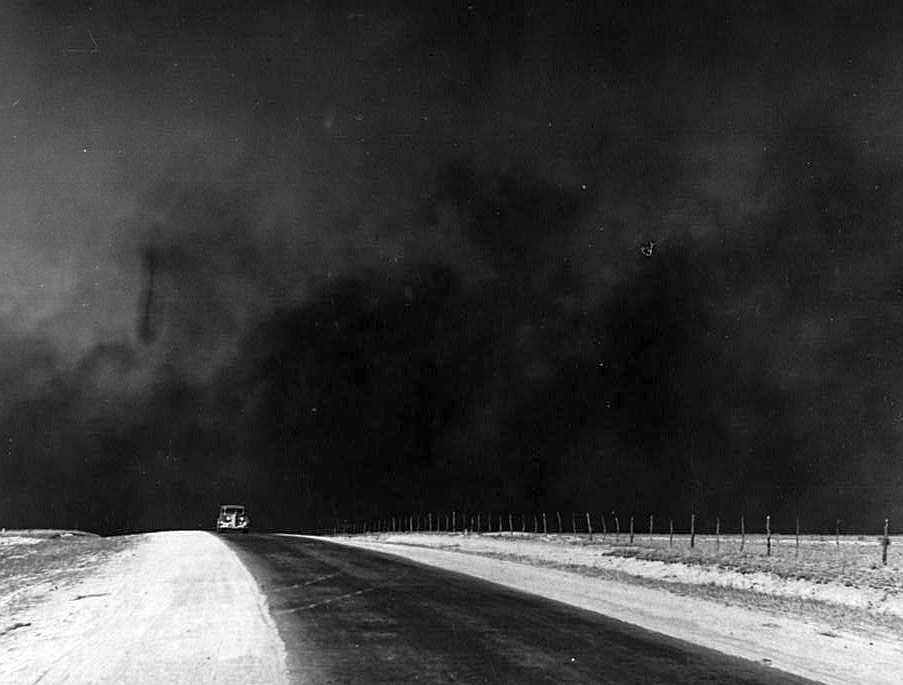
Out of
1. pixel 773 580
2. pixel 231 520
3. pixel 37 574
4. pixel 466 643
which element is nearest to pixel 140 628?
pixel 466 643

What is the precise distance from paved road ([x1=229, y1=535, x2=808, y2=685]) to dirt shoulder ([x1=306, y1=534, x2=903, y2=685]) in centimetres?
85

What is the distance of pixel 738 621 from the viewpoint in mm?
17141

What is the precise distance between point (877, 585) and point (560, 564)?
15.2m

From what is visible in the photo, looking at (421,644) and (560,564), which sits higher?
(421,644)

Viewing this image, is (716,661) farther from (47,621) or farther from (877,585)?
(877,585)

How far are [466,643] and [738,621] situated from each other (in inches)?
288

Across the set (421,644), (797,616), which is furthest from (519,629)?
(797,616)

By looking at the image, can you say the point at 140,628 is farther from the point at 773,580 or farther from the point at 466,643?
the point at 773,580

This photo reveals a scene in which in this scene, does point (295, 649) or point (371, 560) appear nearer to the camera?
point (295, 649)

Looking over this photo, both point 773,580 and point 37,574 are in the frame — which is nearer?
Result: point 773,580

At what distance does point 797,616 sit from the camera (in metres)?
18.4

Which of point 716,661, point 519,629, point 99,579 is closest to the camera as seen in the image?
point 716,661

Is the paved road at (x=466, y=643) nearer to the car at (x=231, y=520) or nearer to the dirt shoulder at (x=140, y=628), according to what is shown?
the dirt shoulder at (x=140, y=628)

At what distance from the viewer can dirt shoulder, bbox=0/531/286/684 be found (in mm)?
10844
